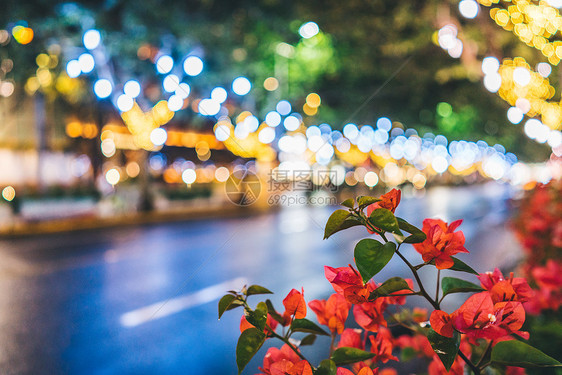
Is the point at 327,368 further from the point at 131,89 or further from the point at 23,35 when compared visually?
the point at 131,89

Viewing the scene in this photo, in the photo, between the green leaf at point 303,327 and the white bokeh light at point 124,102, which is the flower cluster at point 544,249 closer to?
the green leaf at point 303,327

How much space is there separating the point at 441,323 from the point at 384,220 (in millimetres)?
284

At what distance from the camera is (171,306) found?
197 inches

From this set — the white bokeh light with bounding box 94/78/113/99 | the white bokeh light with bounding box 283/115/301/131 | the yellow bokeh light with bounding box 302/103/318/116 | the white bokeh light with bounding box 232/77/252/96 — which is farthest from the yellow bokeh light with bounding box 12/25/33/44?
the yellow bokeh light with bounding box 302/103/318/116

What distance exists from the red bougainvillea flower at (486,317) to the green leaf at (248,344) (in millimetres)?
472

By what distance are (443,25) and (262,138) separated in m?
14.6

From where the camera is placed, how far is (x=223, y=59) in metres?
13.6

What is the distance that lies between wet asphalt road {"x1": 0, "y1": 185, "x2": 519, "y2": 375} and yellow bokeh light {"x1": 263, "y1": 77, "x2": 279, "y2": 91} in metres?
8.59

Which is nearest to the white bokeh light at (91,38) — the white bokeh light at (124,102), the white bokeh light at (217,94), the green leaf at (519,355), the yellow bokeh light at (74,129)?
the white bokeh light at (124,102)

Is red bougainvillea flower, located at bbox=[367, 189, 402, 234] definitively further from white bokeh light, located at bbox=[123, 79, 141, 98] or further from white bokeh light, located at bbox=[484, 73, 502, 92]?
white bokeh light, located at bbox=[123, 79, 141, 98]

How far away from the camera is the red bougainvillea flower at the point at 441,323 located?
0.90 metres

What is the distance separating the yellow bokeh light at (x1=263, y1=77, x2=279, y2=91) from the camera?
703 inches

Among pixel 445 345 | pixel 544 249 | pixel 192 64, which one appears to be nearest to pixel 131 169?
Answer: pixel 192 64

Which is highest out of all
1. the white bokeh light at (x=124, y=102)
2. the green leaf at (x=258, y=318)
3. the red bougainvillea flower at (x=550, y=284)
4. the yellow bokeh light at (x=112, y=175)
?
the white bokeh light at (x=124, y=102)
